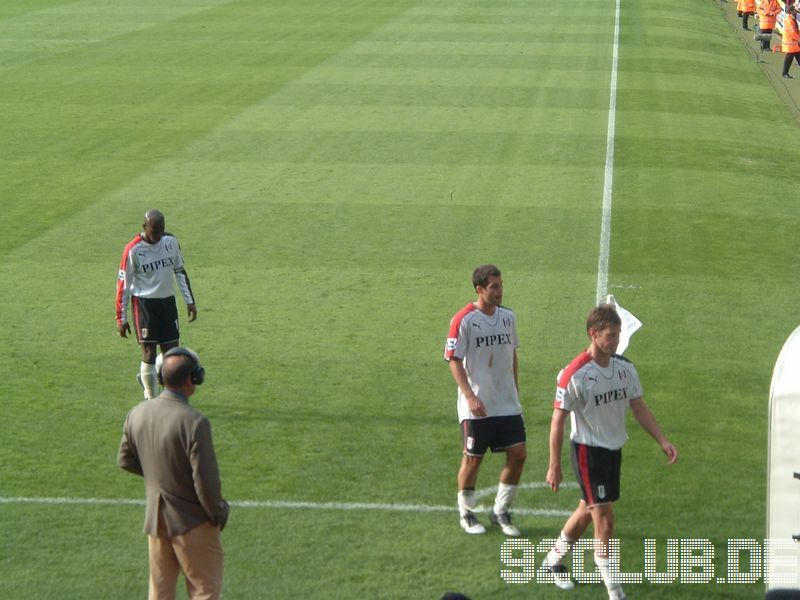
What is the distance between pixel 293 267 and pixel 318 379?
3984 mm

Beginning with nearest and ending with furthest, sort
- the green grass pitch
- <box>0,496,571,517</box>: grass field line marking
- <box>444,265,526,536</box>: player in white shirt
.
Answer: <box>444,265,526,536</box>: player in white shirt < the green grass pitch < <box>0,496,571,517</box>: grass field line marking

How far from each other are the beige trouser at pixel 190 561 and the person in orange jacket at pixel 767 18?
33473 mm

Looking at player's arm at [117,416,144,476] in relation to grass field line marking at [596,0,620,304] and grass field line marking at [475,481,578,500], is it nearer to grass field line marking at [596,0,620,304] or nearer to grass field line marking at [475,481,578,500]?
grass field line marking at [475,481,578,500]

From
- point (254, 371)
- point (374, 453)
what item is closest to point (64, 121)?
point (254, 371)

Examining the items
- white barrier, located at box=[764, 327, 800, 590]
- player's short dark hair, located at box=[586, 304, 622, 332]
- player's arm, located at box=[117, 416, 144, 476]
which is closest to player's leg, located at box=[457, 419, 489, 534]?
player's short dark hair, located at box=[586, 304, 622, 332]

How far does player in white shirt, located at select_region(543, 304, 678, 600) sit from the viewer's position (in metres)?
8.09

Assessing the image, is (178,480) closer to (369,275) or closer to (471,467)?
(471,467)

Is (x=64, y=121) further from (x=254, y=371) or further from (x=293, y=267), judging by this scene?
(x=254, y=371)

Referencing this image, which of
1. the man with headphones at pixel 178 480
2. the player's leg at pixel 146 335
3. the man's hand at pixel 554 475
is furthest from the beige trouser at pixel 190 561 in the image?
the player's leg at pixel 146 335

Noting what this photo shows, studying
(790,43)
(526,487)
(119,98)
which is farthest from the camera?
(790,43)

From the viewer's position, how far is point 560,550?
8.62 meters

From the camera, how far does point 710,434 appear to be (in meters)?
11.4

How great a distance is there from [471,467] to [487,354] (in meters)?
0.80

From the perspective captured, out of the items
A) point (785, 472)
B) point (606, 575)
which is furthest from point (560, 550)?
point (785, 472)
